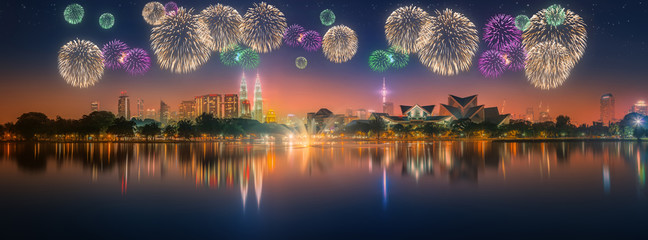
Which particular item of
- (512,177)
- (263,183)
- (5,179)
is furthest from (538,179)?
(5,179)

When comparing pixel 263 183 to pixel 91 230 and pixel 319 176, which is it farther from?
pixel 91 230

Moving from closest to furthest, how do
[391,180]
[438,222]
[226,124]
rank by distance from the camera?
[438,222]
[391,180]
[226,124]

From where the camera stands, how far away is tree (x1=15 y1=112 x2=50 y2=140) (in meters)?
144

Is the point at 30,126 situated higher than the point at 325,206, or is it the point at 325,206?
the point at 30,126

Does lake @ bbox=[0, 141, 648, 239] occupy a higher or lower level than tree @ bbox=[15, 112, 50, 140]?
lower

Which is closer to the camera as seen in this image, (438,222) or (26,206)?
(438,222)

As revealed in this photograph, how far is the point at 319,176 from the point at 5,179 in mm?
21887

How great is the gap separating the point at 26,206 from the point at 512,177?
1080 inches

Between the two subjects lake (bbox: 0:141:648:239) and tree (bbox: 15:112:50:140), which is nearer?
lake (bbox: 0:141:648:239)

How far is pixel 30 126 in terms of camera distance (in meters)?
144

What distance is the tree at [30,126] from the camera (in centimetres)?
14400

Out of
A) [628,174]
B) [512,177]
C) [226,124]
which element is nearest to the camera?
[512,177]

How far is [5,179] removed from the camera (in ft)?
91.1

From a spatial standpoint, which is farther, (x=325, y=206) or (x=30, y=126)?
(x=30, y=126)
